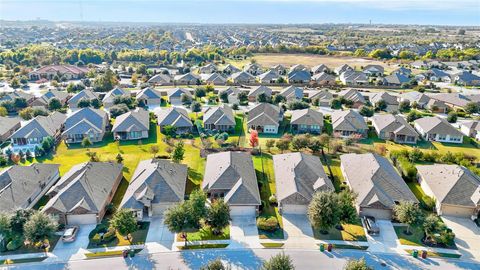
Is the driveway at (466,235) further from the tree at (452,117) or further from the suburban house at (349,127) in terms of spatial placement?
the tree at (452,117)

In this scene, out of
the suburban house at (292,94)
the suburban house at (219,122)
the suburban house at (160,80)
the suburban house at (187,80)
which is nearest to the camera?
the suburban house at (219,122)

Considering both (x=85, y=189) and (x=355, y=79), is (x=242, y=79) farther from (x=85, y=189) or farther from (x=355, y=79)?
(x=85, y=189)

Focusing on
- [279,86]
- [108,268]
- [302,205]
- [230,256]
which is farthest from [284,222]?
[279,86]

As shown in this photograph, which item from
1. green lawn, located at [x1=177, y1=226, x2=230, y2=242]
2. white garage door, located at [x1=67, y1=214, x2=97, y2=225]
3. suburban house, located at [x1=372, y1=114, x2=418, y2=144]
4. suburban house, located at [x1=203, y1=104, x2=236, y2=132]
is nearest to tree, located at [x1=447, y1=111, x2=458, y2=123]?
suburban house, located at [x1=372, y1=114, x2=418, y2=144]

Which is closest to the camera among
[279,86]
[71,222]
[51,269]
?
[51,269]

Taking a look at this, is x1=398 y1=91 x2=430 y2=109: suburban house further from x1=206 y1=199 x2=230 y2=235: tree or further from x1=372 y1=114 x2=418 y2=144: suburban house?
x1=206 y1=199 x2=230 y2=235: tree

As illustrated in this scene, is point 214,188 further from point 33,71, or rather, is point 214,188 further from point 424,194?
point 33,71

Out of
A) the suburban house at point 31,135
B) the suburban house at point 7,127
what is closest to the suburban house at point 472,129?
the suburban house at point 31,135
